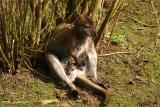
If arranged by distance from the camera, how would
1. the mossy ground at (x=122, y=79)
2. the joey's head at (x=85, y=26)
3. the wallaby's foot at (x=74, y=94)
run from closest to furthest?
the mossy ground at (x=122, y=79) → the wallaby's foot at (x=74, y=94) → the joey's head at (x=85, y=26)

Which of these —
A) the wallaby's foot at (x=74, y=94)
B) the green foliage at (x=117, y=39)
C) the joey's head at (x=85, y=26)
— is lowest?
the wallaby's foot at (x=74, y=94)

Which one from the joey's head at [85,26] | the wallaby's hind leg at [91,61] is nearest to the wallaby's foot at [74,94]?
the wallaby's hind leg at [91,61]

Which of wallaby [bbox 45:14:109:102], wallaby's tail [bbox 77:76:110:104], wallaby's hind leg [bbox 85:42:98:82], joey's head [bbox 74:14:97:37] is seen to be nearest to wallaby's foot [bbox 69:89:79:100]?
wallaby [bbox 45:14:109:102]

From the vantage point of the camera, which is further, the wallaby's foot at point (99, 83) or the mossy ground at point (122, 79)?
the wallaby's foot at point (99, 83)

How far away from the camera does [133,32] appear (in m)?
10.7

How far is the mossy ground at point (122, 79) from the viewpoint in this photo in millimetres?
8188

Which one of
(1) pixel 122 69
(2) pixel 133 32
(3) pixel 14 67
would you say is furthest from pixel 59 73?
(2) pixel 133 32

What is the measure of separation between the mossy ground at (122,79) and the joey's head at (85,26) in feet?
2.96

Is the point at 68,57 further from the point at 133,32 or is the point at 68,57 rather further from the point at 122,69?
the point at 133,32

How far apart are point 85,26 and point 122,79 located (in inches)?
49.5

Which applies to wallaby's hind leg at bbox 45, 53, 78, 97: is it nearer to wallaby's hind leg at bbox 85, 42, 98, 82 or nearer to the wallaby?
the wallaby

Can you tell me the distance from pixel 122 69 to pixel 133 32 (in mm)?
1528

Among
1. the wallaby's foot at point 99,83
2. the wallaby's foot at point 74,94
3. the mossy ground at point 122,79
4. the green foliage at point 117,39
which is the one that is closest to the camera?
the mossy ground at point 122,79

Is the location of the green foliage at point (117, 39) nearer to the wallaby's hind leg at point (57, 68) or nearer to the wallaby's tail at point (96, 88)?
the wallaby's tail at point (96, 88)
